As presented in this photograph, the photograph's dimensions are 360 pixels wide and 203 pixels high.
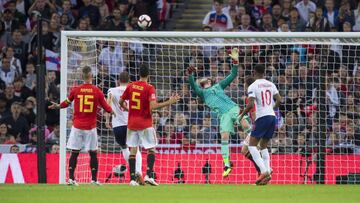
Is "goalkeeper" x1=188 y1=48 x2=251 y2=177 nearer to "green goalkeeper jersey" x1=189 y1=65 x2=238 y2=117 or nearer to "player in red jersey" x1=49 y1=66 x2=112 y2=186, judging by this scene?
"green goalkeeper jersey" x1=189 y1=65 x2=238 y2=117

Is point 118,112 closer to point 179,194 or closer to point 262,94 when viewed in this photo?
point 262,94

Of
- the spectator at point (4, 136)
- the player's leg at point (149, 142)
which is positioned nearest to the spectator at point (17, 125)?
the spectator at point (4, 136)

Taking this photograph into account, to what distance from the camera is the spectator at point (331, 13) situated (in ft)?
90.4

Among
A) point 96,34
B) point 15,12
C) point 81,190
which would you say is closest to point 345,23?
point 96,34

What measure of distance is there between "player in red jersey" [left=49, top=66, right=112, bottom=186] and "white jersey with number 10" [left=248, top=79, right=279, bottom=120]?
2678 millimetres

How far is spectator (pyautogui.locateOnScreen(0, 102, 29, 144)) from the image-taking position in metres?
26.0

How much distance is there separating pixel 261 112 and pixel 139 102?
2182mm

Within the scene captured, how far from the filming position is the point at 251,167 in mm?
23812

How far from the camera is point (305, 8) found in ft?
93.1

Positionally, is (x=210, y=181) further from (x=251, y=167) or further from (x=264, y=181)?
(x=264, y=181)

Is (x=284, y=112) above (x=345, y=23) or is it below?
below

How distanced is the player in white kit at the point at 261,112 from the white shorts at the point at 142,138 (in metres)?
1.73

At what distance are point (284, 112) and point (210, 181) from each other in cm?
220

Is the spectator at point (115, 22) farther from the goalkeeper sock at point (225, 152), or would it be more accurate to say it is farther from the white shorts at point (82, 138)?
the white shorts at point (82, 138)
